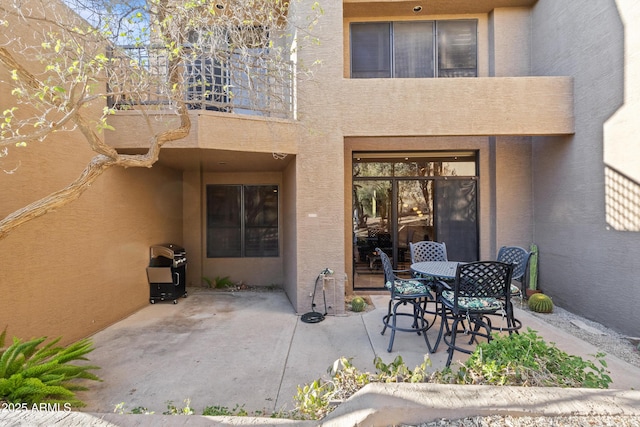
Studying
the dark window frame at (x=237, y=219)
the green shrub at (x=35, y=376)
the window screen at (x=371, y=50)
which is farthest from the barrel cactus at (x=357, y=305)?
the window screen at (x=371, y=50)

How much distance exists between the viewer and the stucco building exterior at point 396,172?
428 cm

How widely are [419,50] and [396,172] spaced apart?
8.88 feet

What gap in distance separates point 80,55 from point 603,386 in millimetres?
5101

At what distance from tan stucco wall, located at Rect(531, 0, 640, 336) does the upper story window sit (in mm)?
1327

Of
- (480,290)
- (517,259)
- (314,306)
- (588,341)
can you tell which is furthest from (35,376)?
(588,341)

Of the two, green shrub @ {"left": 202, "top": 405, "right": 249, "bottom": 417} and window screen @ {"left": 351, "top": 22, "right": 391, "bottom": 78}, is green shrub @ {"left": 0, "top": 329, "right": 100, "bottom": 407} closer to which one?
green shrub @ {"left": 202, "top": 405, "right": 249, "bottom": 417}

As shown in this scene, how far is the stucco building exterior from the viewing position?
428 centimetres

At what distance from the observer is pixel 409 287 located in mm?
4203

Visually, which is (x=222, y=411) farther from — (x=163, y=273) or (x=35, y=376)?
(x=163, y=273)

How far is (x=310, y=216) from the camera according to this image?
17.4 feet

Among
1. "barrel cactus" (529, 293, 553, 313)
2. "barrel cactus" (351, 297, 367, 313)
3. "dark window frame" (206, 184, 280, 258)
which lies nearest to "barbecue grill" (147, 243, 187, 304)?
"dark window frame" (206, 184, 280, 258)

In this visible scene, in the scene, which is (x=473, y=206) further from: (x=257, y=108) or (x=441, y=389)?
(x=441, y=389)

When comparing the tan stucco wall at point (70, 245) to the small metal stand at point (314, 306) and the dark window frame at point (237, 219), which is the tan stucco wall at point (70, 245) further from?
the small metal stand at point (314, 306)

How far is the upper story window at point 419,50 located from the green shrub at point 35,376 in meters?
6.62
